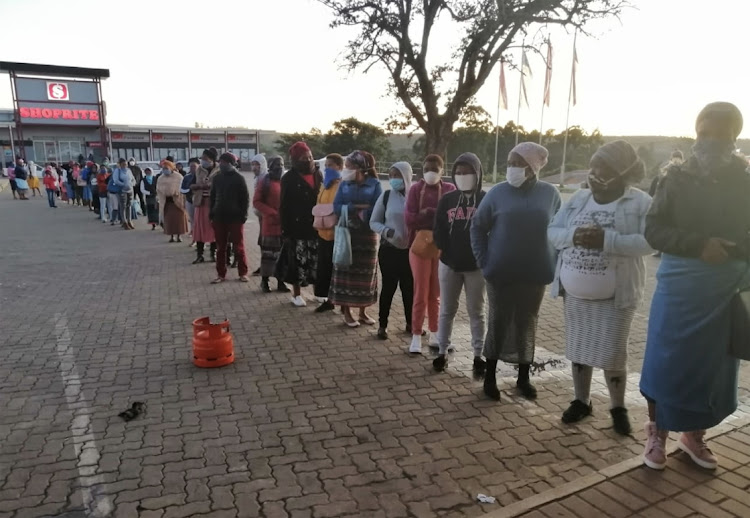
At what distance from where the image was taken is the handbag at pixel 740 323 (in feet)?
9.43

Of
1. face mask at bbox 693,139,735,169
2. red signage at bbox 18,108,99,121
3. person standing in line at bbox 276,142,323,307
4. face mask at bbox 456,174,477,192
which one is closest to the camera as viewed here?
face mask at bbox 693,139,735,169

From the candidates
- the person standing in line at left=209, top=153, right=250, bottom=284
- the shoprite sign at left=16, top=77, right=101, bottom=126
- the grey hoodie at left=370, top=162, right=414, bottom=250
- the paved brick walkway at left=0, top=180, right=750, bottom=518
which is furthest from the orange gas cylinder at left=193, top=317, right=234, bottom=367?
the shoprite sign at left=16, top=77, right=101, bottom=126

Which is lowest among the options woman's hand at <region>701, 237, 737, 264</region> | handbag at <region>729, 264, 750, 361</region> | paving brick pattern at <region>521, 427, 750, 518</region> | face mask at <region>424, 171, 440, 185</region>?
paving brick pattern at <region>521, 427, 750, 518</region>

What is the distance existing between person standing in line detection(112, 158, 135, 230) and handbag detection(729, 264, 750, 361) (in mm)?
14770

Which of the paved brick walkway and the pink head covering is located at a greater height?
the pink head covering

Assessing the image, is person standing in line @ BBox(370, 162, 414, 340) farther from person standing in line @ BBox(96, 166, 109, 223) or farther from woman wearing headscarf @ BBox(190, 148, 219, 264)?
person standing in line @ BBox(96, 166, 109, 223)

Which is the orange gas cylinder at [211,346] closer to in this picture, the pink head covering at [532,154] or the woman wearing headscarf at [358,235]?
the woman wearing headscarf at [358,235]

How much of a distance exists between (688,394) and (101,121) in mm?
46149

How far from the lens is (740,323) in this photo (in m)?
2.89

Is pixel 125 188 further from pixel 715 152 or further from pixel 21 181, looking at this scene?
pixel 21 181

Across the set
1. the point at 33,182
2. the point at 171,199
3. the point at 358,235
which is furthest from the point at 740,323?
the point at 33,182

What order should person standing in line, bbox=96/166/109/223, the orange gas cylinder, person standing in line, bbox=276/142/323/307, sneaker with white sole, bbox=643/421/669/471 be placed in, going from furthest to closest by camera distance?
person standing in line, bbox=96/166/109/223 < person standing in line, bbox=276/142/323/307 < the orange gas cylinder < sneaker with white sole, bbox=643/421/669/471

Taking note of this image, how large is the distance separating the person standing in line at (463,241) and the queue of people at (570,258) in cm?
1

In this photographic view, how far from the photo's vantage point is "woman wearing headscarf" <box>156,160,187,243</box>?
37.9 feet
